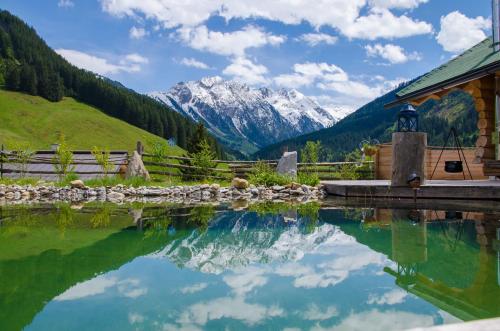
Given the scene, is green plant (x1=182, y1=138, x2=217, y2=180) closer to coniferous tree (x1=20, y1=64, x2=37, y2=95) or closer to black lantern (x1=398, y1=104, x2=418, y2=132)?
black lantern (x1=398, y1=104, x2=418, y2=132)

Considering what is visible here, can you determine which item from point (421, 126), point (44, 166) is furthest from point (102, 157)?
point (421, 126)

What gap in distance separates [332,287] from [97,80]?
102437 millimetres

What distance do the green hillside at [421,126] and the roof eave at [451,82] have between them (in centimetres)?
7869

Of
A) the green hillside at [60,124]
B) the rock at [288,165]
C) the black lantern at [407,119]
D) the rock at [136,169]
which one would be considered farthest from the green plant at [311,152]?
the green hillside at [60,124]

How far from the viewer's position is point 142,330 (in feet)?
8.49

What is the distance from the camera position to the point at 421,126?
11725cm

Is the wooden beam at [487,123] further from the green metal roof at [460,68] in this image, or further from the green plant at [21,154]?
the green plant at [21,154]

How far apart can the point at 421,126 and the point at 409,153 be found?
116m

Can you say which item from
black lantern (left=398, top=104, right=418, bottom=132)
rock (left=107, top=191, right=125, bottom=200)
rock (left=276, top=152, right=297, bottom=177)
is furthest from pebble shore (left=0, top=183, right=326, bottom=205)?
black lantern (left=398, top=104, right=418, bottom=132)

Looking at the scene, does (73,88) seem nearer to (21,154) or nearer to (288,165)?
(21,154)

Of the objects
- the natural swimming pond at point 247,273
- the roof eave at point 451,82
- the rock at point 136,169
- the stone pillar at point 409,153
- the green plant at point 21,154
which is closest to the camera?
the natural swimming pond at point 247,273

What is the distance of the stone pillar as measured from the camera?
32.7ft

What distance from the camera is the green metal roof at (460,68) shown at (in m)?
10.5

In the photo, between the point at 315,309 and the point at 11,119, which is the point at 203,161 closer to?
the point at 315,309
